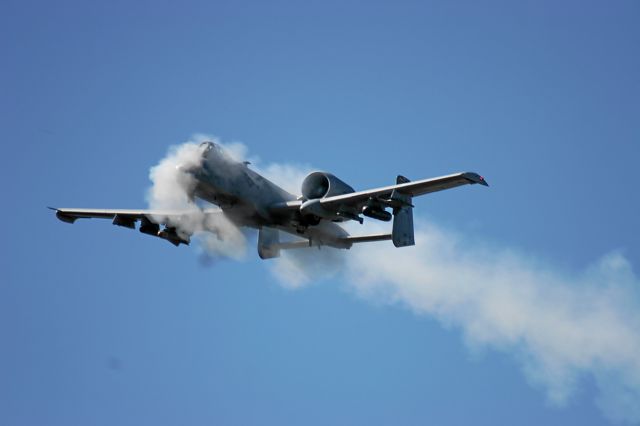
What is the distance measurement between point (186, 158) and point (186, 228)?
18.4 ft

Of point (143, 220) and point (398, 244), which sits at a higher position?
point (143, 220)

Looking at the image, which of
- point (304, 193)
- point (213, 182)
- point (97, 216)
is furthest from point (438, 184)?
point (97, 216)

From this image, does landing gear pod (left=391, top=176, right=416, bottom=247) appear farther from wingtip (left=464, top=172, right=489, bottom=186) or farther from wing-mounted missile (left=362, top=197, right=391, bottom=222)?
wingtip (left=464, top=172, right=489, bottom=186)

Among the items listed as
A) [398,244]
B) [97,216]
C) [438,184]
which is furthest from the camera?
[97,216]

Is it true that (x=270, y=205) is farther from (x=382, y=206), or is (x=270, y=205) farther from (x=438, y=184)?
(x=438, y=184)

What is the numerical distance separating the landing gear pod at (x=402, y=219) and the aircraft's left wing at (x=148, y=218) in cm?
807

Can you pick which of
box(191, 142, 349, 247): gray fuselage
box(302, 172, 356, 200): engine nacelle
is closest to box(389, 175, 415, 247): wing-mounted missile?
box(302, 172, 356, 200): engine nacelle

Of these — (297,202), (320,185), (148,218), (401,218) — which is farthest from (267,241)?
(148,218)

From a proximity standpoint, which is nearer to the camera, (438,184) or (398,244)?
(438,184)

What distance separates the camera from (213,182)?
1428 inches

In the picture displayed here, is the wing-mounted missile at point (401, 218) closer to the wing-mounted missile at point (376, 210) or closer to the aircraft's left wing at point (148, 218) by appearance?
the wing-mounted missile at point (376, 210)

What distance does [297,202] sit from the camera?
3819 cm

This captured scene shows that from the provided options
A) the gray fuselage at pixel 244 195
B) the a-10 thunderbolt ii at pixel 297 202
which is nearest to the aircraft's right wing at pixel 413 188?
the a-10 thunderbolt ii at pixel 297 202

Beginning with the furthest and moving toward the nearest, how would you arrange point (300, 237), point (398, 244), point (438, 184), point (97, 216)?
point (97, 216)
point (300, 237)
point (398, 244)
point (438, 184)
